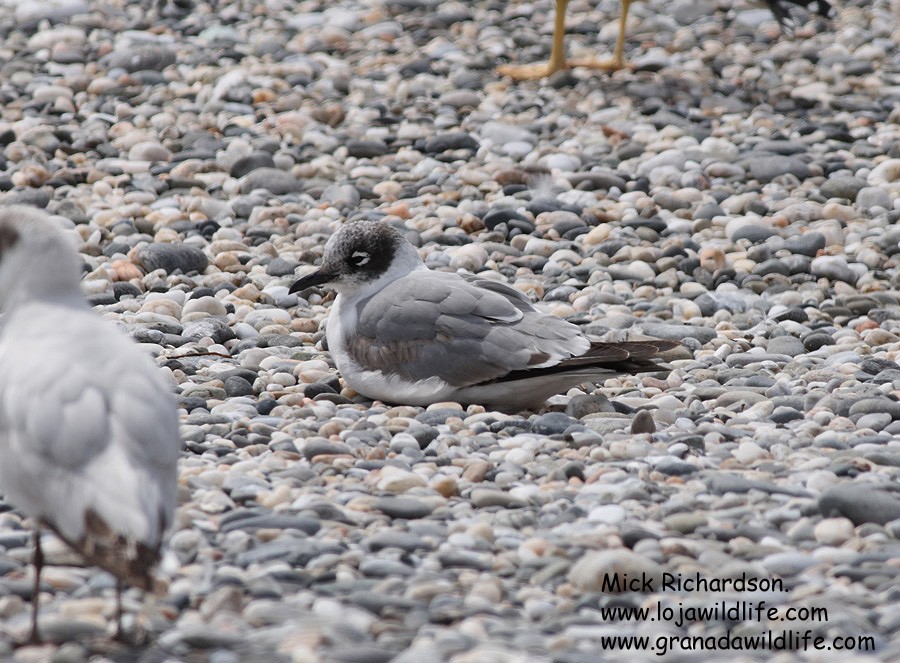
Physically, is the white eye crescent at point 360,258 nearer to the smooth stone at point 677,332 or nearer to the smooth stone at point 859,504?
the smooth stone at point 677,332

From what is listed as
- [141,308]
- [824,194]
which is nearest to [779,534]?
[141,308]

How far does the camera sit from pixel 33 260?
152 inches

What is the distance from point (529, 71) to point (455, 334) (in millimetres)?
5439

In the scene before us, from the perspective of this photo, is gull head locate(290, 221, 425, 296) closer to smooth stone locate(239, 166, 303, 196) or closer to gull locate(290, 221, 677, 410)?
gull locate(290, 221, 677, 410)

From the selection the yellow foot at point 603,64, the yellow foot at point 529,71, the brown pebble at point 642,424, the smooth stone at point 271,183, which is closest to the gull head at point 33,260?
the brown pebble at point 642,424

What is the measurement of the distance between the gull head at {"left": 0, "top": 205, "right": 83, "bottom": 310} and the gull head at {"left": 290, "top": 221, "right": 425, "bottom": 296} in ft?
5.94

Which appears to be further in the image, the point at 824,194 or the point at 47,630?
the point at 824,194

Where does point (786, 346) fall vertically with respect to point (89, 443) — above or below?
below

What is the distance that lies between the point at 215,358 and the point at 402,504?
1.95m

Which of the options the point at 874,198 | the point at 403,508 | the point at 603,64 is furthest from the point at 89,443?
the point at 603,64

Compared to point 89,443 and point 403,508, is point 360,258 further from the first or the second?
point 89,443

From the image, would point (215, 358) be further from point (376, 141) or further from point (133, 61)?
point (133, 61)

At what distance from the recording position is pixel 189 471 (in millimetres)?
4406

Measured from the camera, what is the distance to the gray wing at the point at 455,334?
17.0 feet
